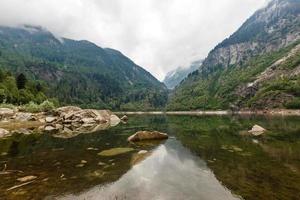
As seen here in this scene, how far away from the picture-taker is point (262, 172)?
2678cm

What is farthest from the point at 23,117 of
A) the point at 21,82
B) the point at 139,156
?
the point at 139,156

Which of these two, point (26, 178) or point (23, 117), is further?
point (23, 117)

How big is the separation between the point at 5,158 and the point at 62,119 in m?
68.6

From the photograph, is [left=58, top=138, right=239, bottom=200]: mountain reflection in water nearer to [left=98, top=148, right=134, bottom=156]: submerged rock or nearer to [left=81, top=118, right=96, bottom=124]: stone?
[left=98, top=148, right=134, bottom=156]: submerged rock

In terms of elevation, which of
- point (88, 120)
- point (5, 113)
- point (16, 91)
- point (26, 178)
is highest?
point (16, 91)

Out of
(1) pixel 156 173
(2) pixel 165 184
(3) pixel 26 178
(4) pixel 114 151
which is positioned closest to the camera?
(2) pixel 165 184

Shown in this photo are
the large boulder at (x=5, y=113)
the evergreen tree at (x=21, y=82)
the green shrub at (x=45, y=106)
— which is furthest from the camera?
the evergreen tree at (x=21, y=82)

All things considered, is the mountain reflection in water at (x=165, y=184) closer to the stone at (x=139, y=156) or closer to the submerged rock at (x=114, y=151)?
the stone at (x=139, y=156)

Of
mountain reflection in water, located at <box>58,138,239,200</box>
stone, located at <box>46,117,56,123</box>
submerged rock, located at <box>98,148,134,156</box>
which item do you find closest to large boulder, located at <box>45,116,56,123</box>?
stone, located at <box>46,117,56,123</box>

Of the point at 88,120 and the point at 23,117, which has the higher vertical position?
the point at 23,117

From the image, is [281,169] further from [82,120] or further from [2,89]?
[2,89]

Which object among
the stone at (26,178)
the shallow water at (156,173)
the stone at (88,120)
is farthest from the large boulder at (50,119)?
the stone at (26,178)

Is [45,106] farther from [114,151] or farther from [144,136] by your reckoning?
[114,151]

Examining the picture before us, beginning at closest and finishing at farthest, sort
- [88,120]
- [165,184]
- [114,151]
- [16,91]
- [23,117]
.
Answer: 1. [165,184]
2. [114,151]
3. [23,117]
4. [88,120]
5. [16,91]
